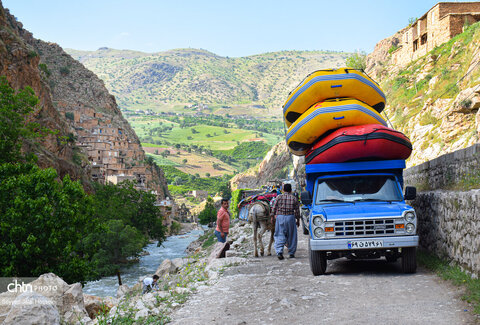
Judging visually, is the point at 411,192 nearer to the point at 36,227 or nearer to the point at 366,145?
the point at 366,145

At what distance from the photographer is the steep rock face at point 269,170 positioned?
109 metres

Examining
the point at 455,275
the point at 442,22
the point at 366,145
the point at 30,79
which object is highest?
the point at 442,22

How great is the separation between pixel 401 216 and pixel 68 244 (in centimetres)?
1763

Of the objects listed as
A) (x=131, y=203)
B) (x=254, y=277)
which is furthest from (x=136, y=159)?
(x=254, y=277)

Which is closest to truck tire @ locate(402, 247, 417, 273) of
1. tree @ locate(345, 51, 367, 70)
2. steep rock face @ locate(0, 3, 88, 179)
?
steep rock face @ locate(0, 3, 88, 179)

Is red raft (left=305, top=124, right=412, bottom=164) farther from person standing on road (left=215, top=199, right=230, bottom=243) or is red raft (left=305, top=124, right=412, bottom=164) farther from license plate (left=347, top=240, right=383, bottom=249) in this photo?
person standing on road (left=215, top=199, right=230, bottom=243)

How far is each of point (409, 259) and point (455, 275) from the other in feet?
3.34

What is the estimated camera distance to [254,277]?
30.5ft

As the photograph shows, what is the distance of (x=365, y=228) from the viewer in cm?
816

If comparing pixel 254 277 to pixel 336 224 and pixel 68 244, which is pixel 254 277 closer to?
pixel 336 224

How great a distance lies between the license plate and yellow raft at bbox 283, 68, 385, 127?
462 cm

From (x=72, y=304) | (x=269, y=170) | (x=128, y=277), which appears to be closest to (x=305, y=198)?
(x=72, y=304)

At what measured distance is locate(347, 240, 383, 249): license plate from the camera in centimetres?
805

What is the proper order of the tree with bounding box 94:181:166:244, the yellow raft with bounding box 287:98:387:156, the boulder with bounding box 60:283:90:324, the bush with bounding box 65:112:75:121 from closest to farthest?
1. the boulder with bounding box 60:283:90:324
2. the yellow raft with bounding box 287:98:387:156
3. the tree with bounding box 94:181:166:244
4. the bush with bounding box 65:112:75:121
